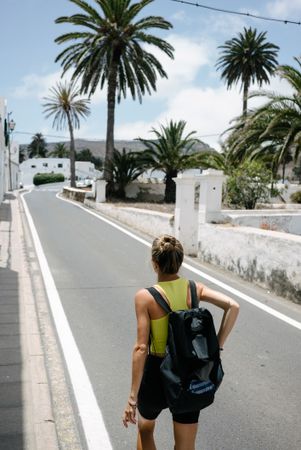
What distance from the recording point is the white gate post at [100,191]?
27.7 metres

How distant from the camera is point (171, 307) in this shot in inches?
110

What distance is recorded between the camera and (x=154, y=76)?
30.5 m

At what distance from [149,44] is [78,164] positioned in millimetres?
69845

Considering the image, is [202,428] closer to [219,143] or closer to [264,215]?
[264,215]

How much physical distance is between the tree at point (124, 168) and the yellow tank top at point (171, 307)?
93.4ft

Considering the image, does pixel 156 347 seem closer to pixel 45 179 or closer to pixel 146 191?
pixel 146 191

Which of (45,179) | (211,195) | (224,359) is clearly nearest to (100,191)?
(211,195)

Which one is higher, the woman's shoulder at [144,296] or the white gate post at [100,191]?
the woman's shoulder at [144,296]

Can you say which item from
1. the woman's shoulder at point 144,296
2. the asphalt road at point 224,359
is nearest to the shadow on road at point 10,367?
the asphalt road at point 224,359

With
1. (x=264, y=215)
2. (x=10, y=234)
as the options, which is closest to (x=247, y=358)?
(x=264, y=215)

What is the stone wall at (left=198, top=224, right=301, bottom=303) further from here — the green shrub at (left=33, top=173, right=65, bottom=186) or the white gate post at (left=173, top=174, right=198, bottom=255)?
the green shrub at (left=33, top=173, right=65, bottom=186)

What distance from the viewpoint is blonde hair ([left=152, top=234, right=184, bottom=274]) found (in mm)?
2863

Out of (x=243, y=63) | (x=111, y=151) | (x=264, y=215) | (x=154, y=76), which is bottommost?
(x=264, y=215)

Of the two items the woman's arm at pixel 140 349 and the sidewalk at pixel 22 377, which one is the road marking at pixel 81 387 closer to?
the sidewalk at pixel 22 377
